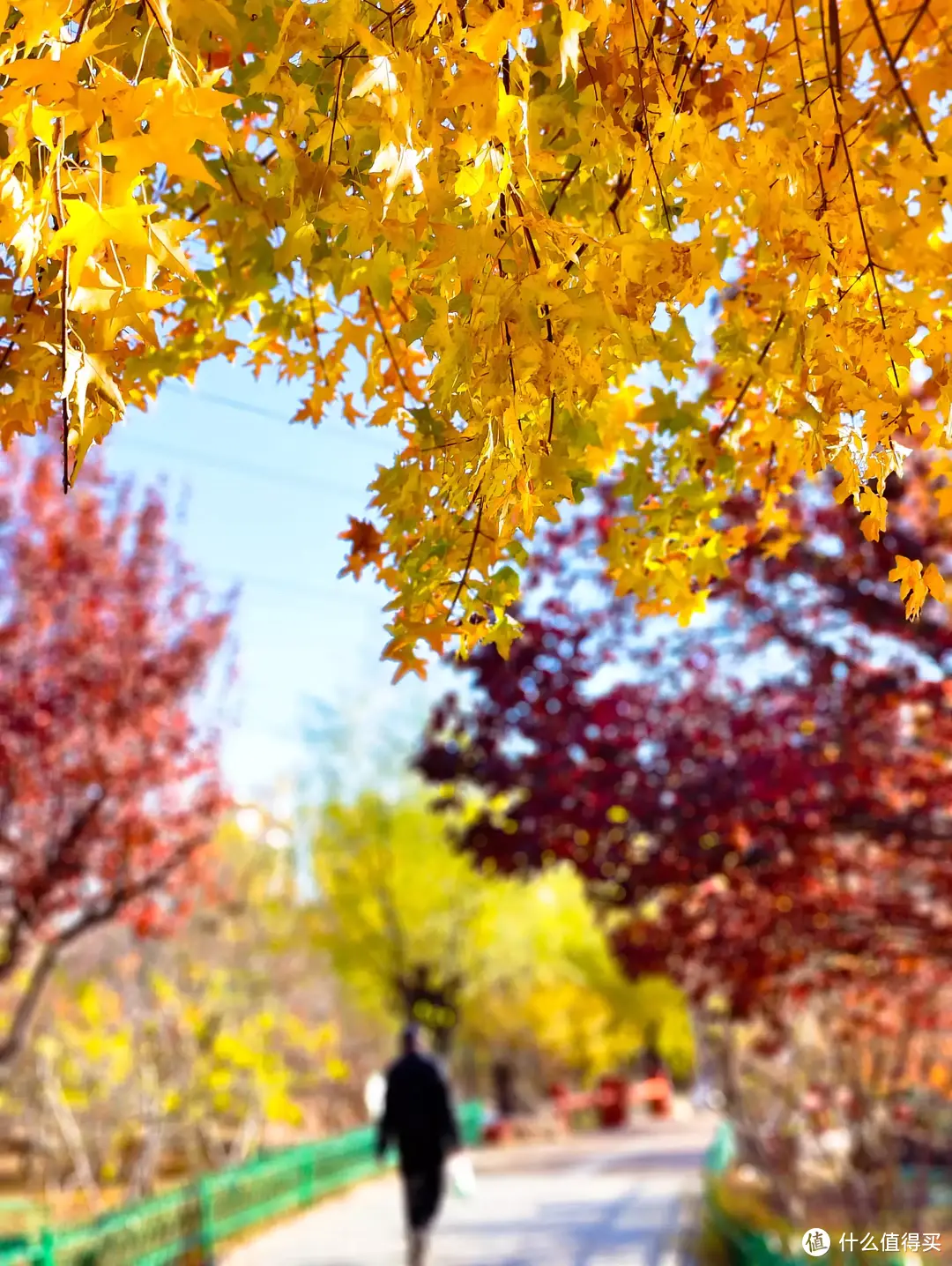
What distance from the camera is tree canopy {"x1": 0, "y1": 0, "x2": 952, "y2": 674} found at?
1.56m

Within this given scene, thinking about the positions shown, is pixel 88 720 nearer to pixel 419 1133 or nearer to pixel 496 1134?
pixel 419 1133

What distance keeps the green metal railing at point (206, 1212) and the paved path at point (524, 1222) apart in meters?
0.24

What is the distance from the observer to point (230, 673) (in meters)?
10.0

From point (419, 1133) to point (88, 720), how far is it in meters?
3.63

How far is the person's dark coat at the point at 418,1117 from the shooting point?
27.1 ft

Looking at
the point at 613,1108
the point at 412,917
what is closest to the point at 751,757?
the point at 412,917

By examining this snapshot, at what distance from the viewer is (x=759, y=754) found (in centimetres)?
575

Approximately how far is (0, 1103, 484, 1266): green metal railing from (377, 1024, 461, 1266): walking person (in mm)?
1733

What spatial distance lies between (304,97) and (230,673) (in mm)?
8457

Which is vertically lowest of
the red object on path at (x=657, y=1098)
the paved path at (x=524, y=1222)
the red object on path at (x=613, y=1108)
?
the red object on path at (x=657, y=1098)

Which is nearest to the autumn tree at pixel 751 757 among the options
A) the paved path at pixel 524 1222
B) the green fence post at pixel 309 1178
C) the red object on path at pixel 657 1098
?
the paved path at pixel 524 1222

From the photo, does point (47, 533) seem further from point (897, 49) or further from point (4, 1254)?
point (897, 49)

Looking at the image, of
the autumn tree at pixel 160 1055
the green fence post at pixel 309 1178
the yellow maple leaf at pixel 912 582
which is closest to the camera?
the yellow maple leaf at pixel 912 582

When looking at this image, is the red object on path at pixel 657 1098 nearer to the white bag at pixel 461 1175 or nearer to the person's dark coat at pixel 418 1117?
the white bag at pixel 461 1175
